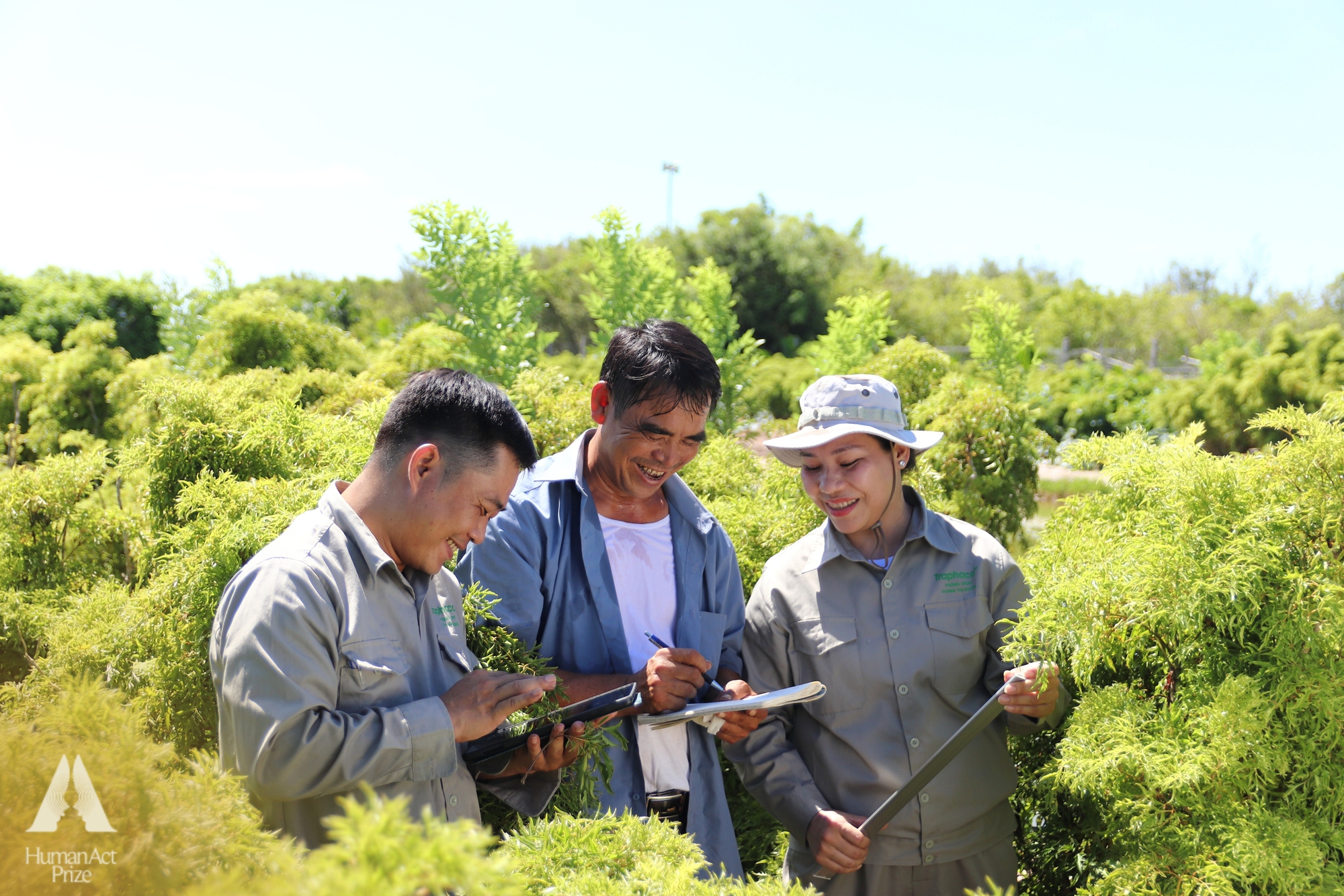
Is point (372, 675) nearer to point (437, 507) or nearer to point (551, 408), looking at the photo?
point (437, 507)

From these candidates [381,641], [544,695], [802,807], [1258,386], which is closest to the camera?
[381,641]

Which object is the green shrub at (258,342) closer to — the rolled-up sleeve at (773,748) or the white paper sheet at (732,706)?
the rolled-up sleeve at (773,748)

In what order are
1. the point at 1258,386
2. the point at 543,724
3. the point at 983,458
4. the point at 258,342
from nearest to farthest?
the point at 543,724 < the point at 983,458 < the point at 258,342 < the point at 1258,386

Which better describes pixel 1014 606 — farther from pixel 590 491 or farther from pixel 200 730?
pixel 200 730

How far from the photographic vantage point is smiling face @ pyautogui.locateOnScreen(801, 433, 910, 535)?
2285mm

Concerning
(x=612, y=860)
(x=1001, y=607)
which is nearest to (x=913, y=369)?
(x=1001, y=607)

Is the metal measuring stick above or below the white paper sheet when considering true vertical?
below

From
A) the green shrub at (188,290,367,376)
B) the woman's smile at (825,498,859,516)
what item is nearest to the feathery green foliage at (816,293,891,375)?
the green shrub at (188,290,367,376)

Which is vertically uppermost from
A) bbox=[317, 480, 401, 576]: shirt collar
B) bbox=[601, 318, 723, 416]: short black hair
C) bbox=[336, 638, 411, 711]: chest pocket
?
bbox=[601, 318, 723, 416]: short black hair

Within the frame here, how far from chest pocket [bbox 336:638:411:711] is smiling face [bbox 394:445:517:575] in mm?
161

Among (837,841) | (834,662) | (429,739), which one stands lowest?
(837,841)

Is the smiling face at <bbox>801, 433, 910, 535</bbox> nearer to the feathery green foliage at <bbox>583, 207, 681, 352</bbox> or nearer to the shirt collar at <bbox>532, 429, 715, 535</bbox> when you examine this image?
the shirt collar at <bbox>532, 429, 715, 535</bbox>

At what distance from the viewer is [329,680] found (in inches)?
56.4

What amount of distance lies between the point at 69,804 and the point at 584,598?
1.37 meters
